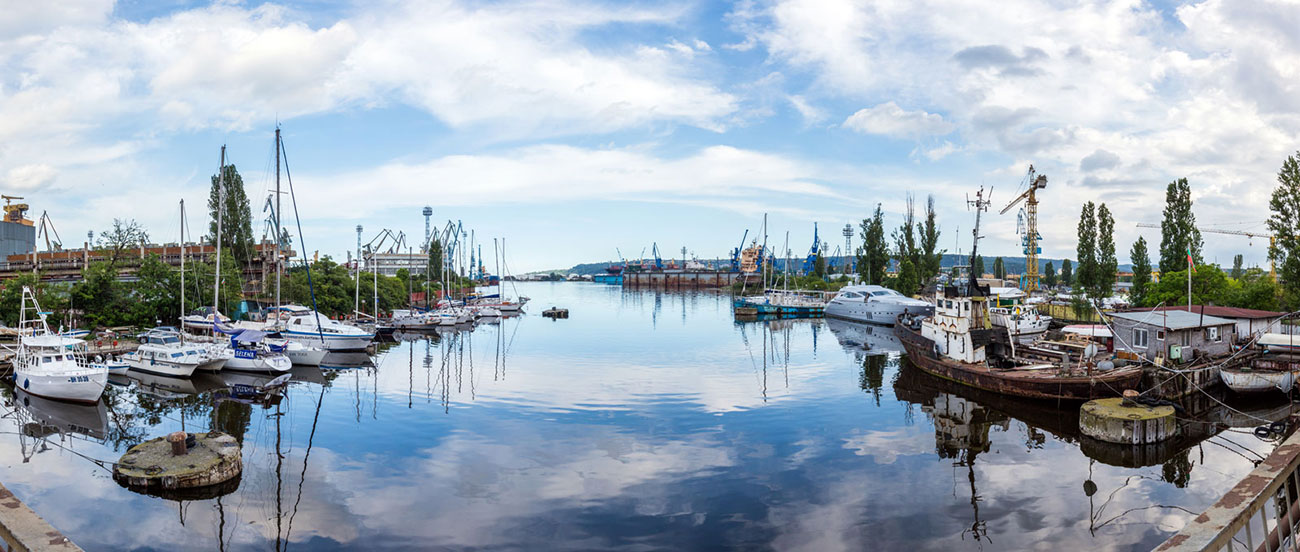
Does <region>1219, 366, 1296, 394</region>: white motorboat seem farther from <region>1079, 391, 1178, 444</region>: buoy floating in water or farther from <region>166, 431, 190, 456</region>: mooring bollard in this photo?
<region>166, 431, 190, 456</region>: mooring bollard

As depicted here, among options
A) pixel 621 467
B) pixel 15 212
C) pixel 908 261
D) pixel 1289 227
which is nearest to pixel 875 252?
pixel 908 261

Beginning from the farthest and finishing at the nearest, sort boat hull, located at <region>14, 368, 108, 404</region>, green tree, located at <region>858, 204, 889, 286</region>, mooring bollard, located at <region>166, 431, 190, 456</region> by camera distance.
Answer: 1. green tree, located at <region>858, 204, 889, 286</region>
2. boat hull, located at <region>14, 368, 108, 404</region>
3. mooring bollard, located at <region>166, 431, 190, 456</region>

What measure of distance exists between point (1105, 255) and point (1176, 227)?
27.6ft

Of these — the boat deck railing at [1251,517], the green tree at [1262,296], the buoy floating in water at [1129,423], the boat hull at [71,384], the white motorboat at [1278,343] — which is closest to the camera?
the boat deck railing at [1251,517]

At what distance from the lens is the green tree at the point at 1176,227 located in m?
48.8

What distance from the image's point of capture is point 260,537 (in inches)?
586

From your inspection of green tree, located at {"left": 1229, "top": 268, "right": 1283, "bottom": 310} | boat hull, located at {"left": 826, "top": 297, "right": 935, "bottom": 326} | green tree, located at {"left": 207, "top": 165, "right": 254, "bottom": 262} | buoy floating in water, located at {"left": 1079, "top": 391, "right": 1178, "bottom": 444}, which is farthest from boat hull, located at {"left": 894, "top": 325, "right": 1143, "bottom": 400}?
green tree, located at {"left": 207, "top": 165, "right": 254, "bottom": 262}

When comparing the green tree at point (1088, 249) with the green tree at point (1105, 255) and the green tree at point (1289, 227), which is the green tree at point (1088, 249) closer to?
the green tree at point (1105, 255)

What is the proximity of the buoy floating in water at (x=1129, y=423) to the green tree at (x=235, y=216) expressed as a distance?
67.7 m

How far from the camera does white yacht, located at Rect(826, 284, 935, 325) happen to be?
6771cm

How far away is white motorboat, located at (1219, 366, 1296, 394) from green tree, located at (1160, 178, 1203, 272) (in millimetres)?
24980

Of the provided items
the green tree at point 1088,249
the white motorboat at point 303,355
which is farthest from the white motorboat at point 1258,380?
the white motorboat at point 303,355

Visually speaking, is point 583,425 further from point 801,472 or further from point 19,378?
point 19,378

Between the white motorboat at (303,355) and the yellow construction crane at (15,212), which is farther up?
the yellow construction crane at (15,212)
